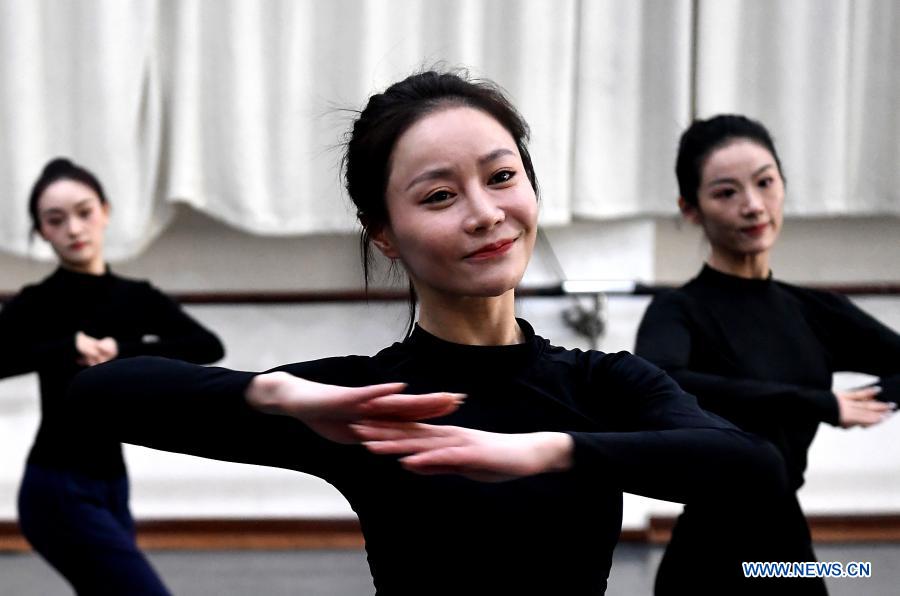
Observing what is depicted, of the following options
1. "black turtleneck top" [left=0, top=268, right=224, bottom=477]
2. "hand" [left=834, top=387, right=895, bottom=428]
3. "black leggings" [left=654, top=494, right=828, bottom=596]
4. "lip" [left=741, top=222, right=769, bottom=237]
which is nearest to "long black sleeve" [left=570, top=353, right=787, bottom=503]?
"black leggings" [left=654, top=494, right=828, bottom=596]

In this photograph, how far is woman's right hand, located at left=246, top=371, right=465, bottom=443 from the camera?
40.9 inches

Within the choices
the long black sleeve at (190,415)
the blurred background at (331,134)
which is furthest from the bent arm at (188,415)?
the blurred background at (331,134)

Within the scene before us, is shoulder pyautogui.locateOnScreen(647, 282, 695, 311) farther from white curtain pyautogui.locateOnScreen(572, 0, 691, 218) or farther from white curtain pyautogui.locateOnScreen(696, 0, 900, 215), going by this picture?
white curtain pyautogui.locateOnScreen(696, 0, 900, 215)

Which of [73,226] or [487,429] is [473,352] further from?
[73,226]

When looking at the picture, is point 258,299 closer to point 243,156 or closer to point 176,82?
point 243,156

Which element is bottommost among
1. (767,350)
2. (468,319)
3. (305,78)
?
(767,350)

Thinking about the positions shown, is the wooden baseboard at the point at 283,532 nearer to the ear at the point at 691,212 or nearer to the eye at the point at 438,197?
the ear at the point at 691,212

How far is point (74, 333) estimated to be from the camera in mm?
2932

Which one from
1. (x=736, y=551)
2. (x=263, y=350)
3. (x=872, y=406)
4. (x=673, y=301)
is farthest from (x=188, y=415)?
(x=263, y=350)

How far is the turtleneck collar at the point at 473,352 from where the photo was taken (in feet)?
4.18

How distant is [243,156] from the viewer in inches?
162

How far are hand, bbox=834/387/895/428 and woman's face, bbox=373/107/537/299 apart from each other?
3.26 feet

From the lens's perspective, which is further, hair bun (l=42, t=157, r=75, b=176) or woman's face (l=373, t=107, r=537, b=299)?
hair bun (l=42, t=157, r=75, b=176)

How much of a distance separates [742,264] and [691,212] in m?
0.16
